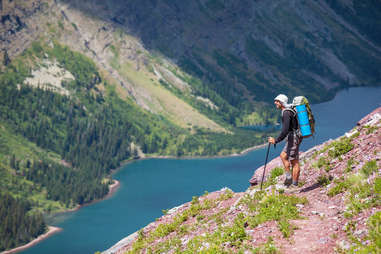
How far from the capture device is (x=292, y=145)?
2464 centimetres

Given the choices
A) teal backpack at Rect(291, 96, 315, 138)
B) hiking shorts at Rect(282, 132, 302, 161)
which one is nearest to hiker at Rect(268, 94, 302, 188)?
hiking shorts at Rect(282, 132, 302, 161)

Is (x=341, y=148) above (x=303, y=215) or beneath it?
above

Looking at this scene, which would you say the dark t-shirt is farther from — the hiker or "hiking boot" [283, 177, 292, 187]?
"hiking boot" [283, 177, 292, 187]

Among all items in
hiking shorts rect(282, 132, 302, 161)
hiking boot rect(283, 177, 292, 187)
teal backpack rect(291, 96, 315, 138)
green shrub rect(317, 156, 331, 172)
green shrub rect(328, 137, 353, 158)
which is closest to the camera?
teal backpack rect(291, 96, 315, 138)

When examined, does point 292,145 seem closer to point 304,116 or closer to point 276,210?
point 304,116

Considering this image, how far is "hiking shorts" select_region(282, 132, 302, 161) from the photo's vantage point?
24516mm

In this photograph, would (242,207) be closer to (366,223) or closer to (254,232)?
(254,232)

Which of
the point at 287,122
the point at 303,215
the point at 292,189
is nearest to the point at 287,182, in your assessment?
the point at 292,189

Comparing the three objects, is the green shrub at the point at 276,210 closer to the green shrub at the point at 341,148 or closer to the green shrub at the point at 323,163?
the green shrub at the point at 323,163

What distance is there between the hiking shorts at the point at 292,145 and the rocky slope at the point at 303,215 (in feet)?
5.72

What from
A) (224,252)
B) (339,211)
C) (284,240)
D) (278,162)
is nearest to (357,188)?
(339,211)

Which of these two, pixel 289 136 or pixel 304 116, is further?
pixel 289 136

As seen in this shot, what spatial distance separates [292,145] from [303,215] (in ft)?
14.4

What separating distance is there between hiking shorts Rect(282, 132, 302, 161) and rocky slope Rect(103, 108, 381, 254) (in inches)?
68.6
